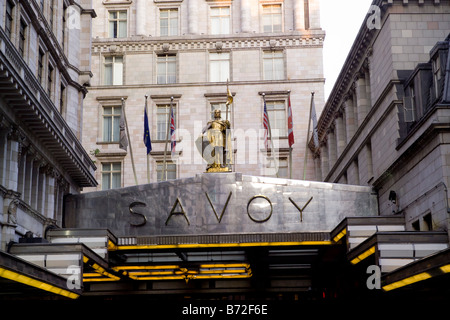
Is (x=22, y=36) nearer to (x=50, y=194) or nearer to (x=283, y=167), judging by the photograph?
(x=50, y=194)

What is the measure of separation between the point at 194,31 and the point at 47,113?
108 feet

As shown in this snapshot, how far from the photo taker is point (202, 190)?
39.2m

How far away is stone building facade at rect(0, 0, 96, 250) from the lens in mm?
28906

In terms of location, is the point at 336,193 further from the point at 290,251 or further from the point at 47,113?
the point at 47,113

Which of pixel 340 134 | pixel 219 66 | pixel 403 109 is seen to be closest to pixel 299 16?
pixel 219 66

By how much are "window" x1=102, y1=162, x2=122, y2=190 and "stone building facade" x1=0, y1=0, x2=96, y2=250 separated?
15.2 m

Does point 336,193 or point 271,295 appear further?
point 271,295

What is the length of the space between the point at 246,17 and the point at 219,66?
471 centimetres

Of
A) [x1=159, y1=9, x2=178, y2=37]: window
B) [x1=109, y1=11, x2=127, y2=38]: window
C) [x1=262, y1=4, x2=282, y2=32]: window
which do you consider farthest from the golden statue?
[x1=109, y1=11, x2=127, y2=38]: window

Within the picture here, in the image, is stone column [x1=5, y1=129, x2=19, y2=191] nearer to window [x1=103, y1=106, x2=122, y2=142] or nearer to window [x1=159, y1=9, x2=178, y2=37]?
window [x1=103, y1=106, x2=122, y2=142]

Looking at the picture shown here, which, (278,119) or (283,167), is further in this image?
(278,119)

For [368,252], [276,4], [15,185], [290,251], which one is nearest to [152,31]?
[276,4]

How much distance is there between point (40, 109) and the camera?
30.9m

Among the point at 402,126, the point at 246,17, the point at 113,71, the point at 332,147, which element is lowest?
the point at 402,126
